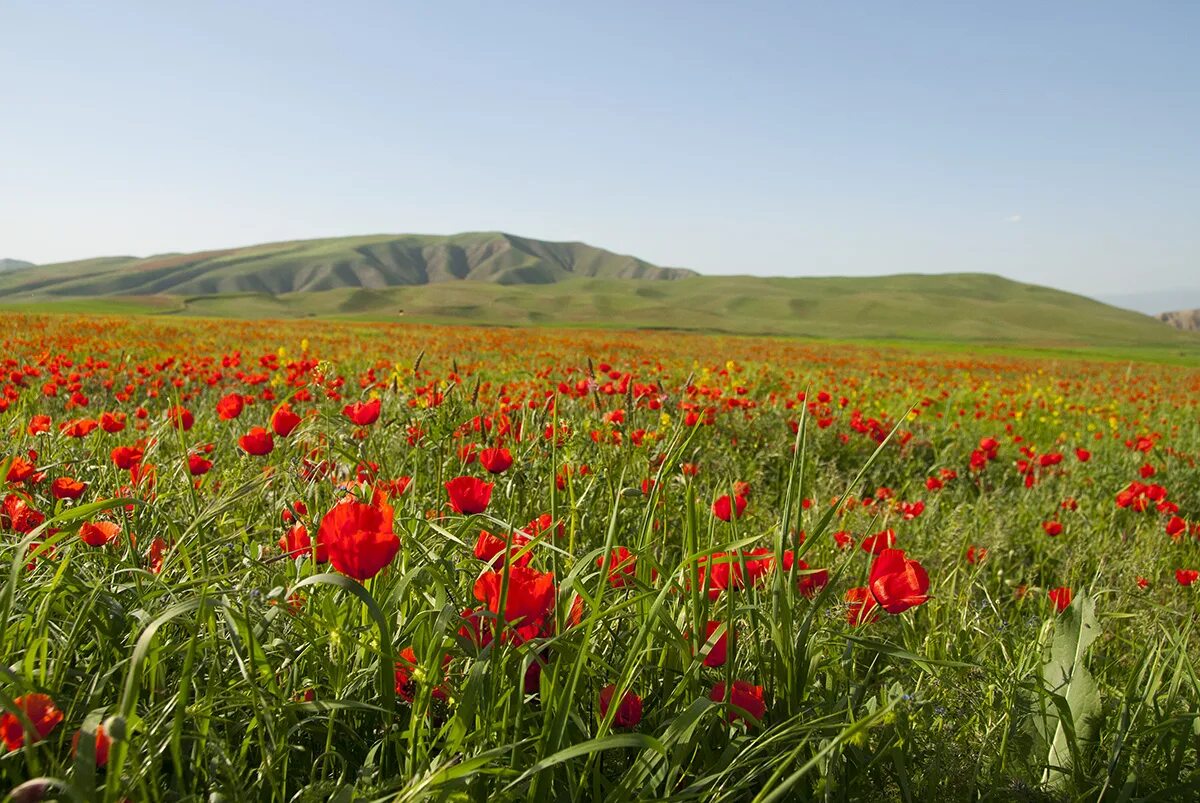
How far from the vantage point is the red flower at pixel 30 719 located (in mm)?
880

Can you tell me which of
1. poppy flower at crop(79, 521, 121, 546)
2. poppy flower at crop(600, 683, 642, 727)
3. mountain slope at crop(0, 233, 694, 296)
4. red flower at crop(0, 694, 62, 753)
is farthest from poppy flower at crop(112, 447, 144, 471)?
mountain slope at crop(0, 233, 694, 296)

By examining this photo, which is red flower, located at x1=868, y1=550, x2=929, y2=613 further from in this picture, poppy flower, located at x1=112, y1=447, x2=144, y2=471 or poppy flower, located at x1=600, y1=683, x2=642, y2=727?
poppy flower, located at x1=112, y1=447, x2=144, y2=471

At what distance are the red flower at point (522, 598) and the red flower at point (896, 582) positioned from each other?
62cm

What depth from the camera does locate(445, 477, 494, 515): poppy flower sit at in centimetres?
153

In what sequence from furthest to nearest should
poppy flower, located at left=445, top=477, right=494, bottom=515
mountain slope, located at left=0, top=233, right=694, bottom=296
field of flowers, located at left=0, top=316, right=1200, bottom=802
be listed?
mountain slope, located at left=0, top=233, right=694, bottom=296
poppy flower, located at left=445, top=477, right=494, bottom=515
field of flowers, located at left=0, top=316, right=1200, bottom=802

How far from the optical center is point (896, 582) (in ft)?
4.51

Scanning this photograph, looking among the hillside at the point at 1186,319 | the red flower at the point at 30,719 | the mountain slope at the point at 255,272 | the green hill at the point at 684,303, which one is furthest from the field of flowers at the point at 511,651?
the hillside at the point at 1186,319

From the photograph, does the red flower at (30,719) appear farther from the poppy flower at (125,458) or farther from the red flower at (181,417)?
the poppy flower at (125,458)

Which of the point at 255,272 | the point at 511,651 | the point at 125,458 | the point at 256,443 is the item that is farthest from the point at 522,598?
the point at 255,272

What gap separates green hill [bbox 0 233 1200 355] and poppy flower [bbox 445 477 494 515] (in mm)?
39410

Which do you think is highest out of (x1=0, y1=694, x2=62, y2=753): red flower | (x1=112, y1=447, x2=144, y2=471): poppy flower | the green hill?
the green hill

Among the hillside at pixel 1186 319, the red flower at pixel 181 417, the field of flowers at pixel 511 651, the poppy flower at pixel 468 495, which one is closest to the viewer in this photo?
the field of flowers at pixel 511 651

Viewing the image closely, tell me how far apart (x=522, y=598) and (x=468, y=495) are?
43cm

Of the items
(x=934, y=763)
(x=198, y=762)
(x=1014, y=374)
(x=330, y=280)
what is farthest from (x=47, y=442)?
(x=330, y=280)
